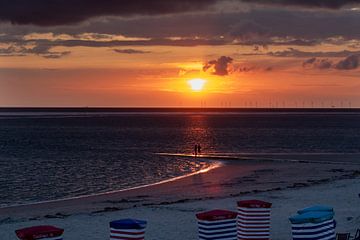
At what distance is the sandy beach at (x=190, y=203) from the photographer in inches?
915

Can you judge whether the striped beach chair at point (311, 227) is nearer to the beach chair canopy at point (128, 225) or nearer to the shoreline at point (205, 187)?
the beach chair canopy at point (128, 225)

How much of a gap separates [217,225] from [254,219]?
2195 mm

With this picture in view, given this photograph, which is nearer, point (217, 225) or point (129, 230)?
point (129, 230)

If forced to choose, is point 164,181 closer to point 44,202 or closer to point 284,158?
point 44,202

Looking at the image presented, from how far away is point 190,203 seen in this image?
98.9 feet

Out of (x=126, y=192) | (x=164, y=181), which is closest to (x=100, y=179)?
(x=164, y=181)

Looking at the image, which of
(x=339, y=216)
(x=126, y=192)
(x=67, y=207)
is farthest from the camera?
(x=126, y=192)

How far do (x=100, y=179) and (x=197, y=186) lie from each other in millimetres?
8874

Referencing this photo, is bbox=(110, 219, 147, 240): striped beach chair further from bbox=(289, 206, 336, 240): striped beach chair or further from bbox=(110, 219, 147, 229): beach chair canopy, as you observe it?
bbox=(289, 206, 336, 240): striped beach chair

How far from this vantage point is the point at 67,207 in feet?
102

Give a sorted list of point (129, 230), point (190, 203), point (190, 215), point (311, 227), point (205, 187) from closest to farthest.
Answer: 1. point (129, 230)
2. point (311, 227)
3. point (190, 215)
4. point (190, 203)
5. point (205, 187)

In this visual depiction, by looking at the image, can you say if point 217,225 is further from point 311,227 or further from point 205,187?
point 205,187

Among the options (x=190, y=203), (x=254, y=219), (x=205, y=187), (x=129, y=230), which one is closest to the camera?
(x=129, y=230)

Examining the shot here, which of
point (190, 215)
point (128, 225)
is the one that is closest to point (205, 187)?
point (190, 215)
